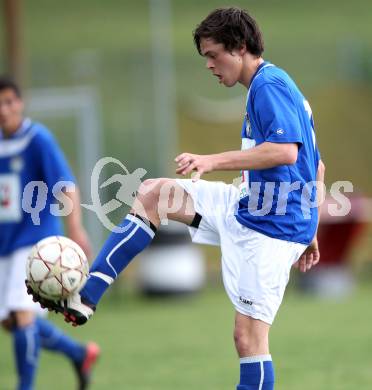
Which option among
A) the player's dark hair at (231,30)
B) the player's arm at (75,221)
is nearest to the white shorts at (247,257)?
the player's dark hair at (231,30)

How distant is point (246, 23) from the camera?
17.8 feet

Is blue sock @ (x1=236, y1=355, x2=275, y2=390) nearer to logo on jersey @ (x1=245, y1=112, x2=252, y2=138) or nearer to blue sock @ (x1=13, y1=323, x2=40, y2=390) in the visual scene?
logo on jersey @ (x1=245, y1=112, x2=252, y2=138)

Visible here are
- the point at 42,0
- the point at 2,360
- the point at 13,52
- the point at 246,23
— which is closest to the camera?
the point at 246,23

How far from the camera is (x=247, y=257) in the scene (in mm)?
5535

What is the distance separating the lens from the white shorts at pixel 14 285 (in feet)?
24.0

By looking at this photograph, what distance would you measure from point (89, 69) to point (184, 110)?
171 centimetres

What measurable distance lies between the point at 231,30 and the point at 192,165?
0.77m

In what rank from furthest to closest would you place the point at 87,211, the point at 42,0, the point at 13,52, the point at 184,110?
the point at 42,0
the point at 184,110
the point at 87,211
the point at 13,52

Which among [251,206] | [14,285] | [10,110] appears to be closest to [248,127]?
[251,206]

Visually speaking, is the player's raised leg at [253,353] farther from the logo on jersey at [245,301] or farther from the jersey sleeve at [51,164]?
the jersey sleeve at [51,164]

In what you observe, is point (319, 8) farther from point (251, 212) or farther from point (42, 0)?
point (251, 212)

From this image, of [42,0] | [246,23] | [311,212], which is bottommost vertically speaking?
[311,212]

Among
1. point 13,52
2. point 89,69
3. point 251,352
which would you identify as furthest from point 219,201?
point 89,69

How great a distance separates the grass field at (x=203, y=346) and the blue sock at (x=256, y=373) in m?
1.79
